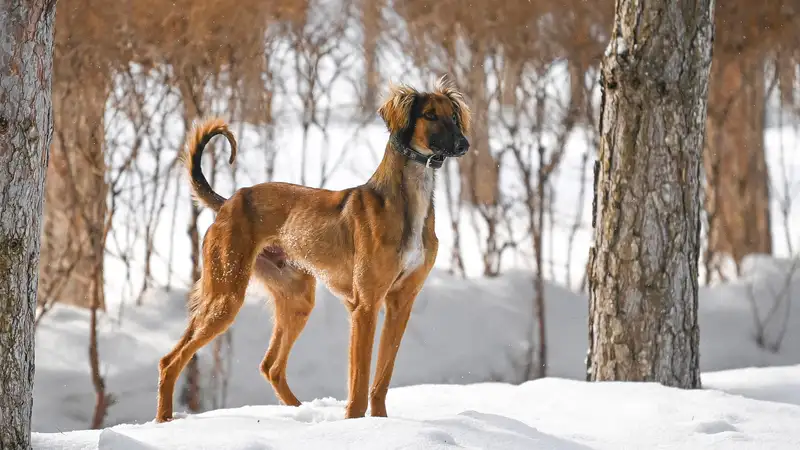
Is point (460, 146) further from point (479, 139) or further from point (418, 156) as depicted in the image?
point (479, 139)

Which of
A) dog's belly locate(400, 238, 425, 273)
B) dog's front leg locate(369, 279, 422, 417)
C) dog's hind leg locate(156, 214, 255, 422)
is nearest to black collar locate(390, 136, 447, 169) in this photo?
dog's belly locate(400, 238, 425, 273)

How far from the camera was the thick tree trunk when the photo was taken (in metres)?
5.93

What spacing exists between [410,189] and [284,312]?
3.89 feet

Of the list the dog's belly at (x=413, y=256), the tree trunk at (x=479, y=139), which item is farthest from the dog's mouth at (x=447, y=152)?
the tree trunk at (x=479, y=139)

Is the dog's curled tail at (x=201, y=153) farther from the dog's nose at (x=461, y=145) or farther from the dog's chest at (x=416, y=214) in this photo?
the dog's nose at (x=461, y=145)

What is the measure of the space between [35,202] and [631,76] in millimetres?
3572

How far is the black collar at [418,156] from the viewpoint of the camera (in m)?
4.54

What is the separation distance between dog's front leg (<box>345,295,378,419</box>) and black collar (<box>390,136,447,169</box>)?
67cm

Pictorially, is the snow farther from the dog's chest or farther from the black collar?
the black collar

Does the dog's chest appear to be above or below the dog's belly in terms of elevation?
above

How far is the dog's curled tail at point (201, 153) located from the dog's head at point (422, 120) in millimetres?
1033

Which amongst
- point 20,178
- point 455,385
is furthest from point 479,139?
point 20,178

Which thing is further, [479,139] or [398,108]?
[479,139]

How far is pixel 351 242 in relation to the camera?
15.4ft
